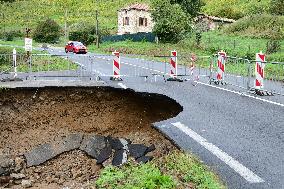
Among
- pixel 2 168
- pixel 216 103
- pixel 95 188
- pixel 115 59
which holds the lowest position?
pixel 2 168

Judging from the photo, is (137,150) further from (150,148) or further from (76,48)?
(76,48)

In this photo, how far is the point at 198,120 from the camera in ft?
33.7

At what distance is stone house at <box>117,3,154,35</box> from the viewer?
6331 cm

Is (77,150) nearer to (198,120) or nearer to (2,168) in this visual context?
(2,168)

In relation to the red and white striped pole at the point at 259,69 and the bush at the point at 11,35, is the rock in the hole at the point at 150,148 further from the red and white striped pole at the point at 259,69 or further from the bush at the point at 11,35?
the bush at the point at 11,35

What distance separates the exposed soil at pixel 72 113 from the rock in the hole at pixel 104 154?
0.96 meters

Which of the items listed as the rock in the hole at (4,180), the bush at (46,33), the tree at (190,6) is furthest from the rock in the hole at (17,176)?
the bush at (46,33)

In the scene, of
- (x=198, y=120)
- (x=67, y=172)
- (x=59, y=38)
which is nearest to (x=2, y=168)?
A: (x=67, y=172)

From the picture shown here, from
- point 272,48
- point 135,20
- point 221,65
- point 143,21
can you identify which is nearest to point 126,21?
point 135,20

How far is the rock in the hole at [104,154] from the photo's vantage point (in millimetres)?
10453

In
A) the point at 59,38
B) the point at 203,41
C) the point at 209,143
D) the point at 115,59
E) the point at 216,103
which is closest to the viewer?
the point at 209,143

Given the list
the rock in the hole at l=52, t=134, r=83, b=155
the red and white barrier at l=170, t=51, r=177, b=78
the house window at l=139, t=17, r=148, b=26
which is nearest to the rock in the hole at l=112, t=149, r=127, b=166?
the rock in the hole at l=52, t=134, r=83, b=155

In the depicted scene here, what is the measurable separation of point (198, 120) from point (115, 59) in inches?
320

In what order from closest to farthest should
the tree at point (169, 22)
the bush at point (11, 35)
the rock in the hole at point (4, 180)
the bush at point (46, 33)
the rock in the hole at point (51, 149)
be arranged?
1. the rock in the hole at point (4, 180)
2. the rock in the hole at point (51, 149)
3. the tree at point (169, 22)
4. the bush at point (11, 35)
5. the bush at point (46, 33)
